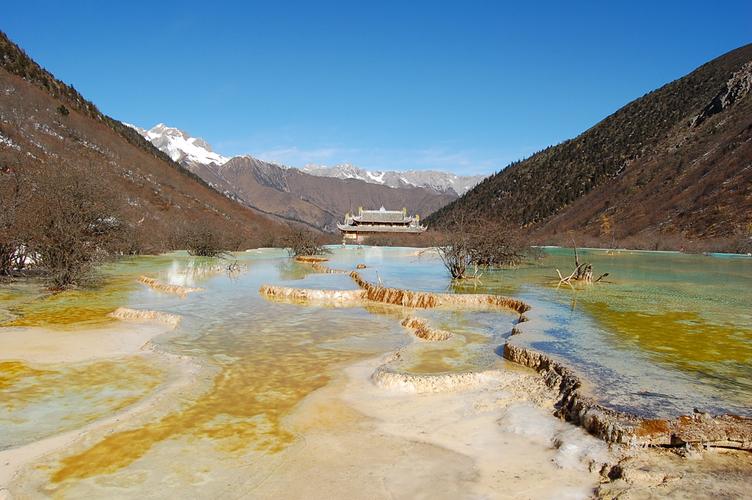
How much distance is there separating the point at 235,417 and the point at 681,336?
8.75 meters

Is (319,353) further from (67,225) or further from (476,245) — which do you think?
(476,245)

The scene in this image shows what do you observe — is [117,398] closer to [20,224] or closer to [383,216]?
[20,224]

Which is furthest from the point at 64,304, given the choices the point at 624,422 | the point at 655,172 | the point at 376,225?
the point at 655,172

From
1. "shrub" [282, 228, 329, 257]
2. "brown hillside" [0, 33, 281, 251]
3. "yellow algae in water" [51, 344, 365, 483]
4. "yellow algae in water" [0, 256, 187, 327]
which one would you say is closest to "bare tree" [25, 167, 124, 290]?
"yellow algae in water" [0, 256, 187, 327]

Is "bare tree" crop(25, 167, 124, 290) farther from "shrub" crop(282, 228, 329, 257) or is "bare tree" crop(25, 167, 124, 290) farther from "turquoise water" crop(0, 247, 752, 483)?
"shrub" crop(282, 228, 329, 257)

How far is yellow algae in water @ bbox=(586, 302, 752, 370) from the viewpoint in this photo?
9.02 metres

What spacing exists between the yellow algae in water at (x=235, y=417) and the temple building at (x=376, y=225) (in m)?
67.1

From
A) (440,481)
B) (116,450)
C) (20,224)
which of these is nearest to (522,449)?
(440,481)

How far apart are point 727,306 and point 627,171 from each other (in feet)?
257

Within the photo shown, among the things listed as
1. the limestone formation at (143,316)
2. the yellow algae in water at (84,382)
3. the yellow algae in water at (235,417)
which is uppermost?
the limestone formation at (143,316)

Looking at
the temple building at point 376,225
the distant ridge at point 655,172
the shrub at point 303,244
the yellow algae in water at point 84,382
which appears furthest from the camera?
the temple building at point 376,225

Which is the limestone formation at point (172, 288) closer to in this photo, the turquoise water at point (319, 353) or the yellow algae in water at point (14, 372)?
the turquoise water at point (319, 353)

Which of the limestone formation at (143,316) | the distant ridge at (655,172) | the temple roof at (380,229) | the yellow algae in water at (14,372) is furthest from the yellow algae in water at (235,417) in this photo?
the temple roof at (380,229)

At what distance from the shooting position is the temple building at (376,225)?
77812 mm
